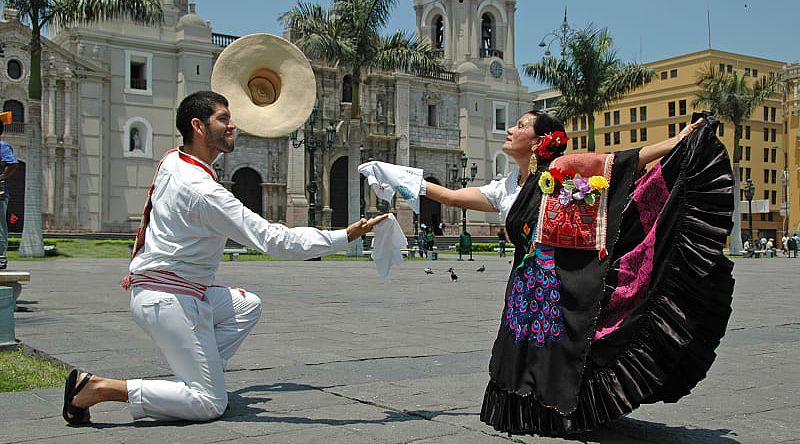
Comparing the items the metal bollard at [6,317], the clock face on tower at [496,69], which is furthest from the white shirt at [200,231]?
the clock face on tower at [496,69]

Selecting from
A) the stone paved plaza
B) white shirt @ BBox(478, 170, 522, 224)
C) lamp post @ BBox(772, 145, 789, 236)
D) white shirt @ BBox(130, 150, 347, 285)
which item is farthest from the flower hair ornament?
lamp post @ BBox(772, 145, 789, 236)

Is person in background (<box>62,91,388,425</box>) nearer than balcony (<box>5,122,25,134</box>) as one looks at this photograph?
Yes

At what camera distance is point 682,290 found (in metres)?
3.57

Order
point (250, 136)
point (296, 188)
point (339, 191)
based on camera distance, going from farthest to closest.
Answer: point (339, 191) → point (296, 188) → point (250, 136)

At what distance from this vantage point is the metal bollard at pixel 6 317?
617 cm

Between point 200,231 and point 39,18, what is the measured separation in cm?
2086

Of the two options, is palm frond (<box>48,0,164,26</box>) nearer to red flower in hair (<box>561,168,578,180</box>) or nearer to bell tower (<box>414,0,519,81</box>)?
red flower in hair (<box>561,168,578,180</box>)

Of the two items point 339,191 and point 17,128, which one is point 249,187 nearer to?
point 339,191

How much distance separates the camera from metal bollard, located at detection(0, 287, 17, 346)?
6.17 metres

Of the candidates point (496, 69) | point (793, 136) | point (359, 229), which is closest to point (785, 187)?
point (793, 136)

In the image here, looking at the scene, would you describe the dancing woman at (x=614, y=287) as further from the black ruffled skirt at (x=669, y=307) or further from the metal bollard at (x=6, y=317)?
the metal bollard at (x=6, y=317)

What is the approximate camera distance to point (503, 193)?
4.38 meters

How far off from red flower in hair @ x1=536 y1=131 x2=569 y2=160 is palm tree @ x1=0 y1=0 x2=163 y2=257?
65.9ft

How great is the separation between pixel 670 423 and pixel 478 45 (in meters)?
46.9
